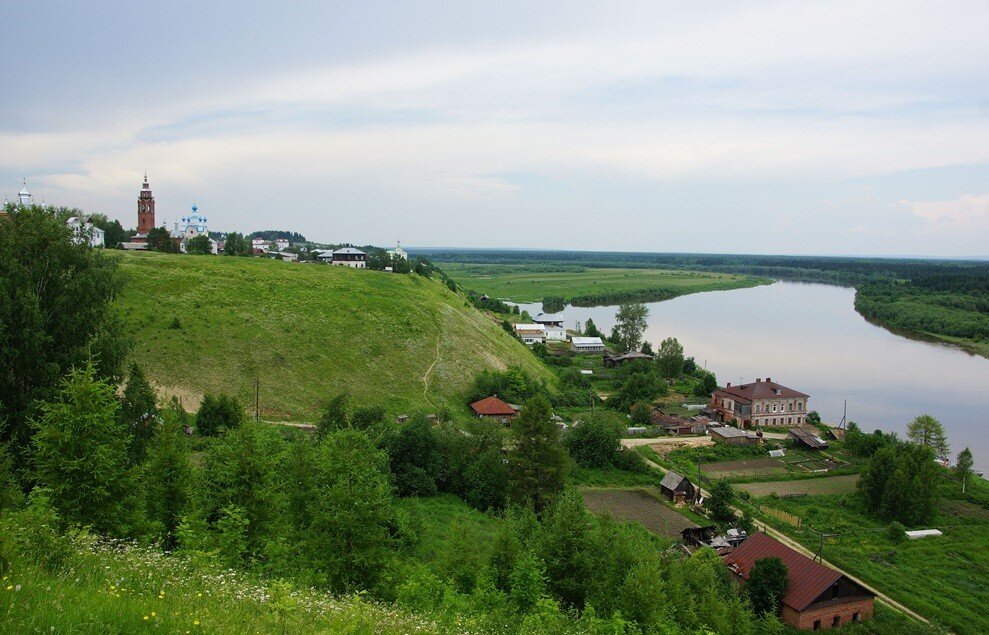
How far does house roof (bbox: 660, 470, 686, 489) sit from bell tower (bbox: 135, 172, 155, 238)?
69.1 metres

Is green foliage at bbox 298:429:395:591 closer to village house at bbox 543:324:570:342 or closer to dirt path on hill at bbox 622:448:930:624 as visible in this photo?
dirt path on hill at bbox 622:448:930:624

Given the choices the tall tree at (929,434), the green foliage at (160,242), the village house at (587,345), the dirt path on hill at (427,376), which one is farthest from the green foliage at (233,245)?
the tall tree at (929,434)

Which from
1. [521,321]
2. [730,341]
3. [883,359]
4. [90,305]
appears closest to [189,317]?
[90,305]

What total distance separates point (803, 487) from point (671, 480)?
290 inches

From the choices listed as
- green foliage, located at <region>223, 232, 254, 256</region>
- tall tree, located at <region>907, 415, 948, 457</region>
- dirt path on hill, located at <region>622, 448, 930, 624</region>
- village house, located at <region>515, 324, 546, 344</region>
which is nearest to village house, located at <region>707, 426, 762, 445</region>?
dirt path on hill, located at <region>622, 448, 930, 624</region>

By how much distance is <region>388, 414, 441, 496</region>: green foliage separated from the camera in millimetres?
25000

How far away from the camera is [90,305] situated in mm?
13750

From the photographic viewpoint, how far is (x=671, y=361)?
5353 centimetres

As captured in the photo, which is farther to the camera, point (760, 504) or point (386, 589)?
point (760, 504)

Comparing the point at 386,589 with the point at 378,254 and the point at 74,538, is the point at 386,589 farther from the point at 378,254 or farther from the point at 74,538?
the point at 378,254

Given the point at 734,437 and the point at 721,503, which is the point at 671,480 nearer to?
the point at 721,503

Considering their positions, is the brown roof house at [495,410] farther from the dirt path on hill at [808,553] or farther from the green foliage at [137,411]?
the green foliage at [137,411]

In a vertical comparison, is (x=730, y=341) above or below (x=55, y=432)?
below

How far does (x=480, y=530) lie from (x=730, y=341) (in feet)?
197
